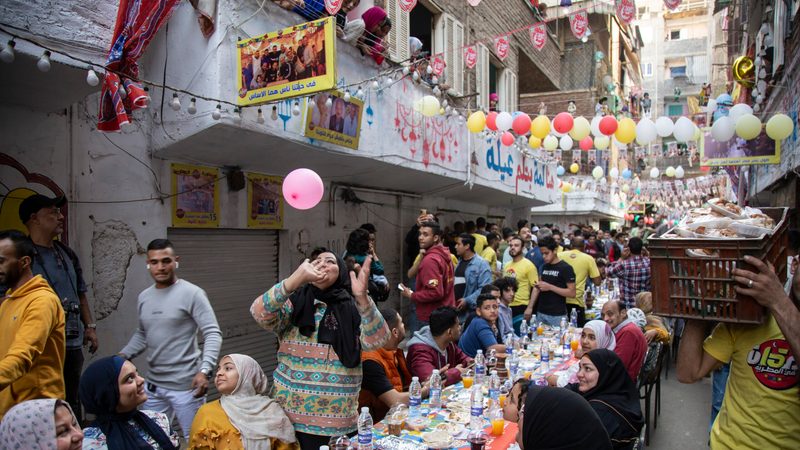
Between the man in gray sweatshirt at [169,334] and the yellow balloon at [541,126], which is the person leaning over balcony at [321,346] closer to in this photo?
the man in gray sweatshirt at [169,334]

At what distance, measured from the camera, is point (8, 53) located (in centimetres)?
353

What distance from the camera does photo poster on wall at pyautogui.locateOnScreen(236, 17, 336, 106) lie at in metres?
4.63

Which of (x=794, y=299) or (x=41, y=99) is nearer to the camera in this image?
(x=794, y=299)

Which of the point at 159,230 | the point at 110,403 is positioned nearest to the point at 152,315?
the point at 110,403

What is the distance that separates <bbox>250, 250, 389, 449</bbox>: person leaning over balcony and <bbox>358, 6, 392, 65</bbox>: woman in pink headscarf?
4.87 metres

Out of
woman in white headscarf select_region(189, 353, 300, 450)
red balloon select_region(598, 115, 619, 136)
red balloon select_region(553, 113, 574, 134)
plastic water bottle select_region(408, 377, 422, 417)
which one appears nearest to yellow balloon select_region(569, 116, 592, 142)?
red balloon select_region(553, 113, 574, 134)

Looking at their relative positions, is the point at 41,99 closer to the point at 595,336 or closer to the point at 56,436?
the point at 56,436

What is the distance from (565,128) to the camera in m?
8.76

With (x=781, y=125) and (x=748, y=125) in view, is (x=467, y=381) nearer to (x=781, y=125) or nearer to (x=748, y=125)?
(x=748, y=125)

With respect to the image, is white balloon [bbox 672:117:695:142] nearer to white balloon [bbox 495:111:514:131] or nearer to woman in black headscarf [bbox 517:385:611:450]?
white balloon [bbox 495:111:514:131]

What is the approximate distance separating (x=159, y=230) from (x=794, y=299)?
5365 mm

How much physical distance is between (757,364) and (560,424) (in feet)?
3.71

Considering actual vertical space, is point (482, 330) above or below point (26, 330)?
below

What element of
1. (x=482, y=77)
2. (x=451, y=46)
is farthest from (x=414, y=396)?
(x=482, y=77)
